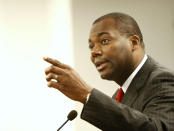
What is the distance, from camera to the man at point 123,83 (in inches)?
50.6

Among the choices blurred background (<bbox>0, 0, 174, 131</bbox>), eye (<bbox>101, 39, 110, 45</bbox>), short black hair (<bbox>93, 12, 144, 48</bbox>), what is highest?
short black hair (<bbox>93, 12, 144, 48</bbox>)

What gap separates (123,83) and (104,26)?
32 cm

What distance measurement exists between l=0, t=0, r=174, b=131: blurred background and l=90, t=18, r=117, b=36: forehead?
53.0 inches

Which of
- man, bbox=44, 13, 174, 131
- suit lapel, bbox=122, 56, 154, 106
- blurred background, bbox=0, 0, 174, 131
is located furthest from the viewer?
blurred background, bbox=0, 0, 174, 131

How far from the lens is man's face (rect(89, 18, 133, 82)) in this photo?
1721mm

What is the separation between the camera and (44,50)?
10.5 ft

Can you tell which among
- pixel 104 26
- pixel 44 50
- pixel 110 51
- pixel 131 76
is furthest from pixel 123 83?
pixel 44 50

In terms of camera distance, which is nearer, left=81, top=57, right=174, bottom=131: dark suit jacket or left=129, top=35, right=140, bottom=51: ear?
left=81, top=57, right=174, bottom=131: dark suit jacket

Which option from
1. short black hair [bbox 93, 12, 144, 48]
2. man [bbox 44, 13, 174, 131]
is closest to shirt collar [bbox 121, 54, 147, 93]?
man [bbox 44, 13, 174, 131]

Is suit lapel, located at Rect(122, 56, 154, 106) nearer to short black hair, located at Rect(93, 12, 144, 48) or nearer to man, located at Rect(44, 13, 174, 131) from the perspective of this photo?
man, located at Rect(44, 13, 174, 131)

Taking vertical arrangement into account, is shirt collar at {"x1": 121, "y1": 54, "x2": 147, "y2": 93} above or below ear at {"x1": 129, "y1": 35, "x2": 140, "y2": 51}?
below

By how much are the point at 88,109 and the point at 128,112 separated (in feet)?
0.50

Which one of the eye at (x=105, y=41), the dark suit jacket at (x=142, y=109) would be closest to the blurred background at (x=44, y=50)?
the eye at (x=105, y=41)

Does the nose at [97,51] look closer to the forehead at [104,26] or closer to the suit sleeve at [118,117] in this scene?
the forehead at [104,26]
